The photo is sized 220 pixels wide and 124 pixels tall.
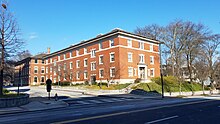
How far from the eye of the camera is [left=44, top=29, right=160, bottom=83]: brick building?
48.6 meters

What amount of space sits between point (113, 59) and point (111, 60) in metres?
0.67

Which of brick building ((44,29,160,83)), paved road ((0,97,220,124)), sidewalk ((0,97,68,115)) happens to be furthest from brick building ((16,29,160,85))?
paved road ((0,97,220,124))

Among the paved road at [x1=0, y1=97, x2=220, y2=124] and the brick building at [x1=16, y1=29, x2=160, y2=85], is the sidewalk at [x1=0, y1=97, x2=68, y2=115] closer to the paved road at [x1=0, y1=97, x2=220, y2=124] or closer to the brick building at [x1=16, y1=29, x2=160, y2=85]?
the paved road at [x1=0, y1=97, x2=220, y2=124]

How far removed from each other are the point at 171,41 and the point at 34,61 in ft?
164

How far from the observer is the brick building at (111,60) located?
48.6 meters

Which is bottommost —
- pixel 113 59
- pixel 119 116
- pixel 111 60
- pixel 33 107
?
pixel 33 107

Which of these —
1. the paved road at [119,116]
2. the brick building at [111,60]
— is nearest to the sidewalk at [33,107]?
the paved road at [119,116]

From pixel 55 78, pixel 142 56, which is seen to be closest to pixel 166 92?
pixel 142 56

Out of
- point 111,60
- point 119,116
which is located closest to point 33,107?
point 119,116

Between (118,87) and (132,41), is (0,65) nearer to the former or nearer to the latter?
(118,87)

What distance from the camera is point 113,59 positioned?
49.8 m

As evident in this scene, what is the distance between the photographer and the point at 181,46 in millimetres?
57500

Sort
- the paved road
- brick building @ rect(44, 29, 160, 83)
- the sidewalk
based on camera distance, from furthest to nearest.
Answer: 1. brick building @ rect(44, 29, 160, 83)
2. the sidewalk
3. the paved road

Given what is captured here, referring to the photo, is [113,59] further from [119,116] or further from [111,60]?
[119,116]
